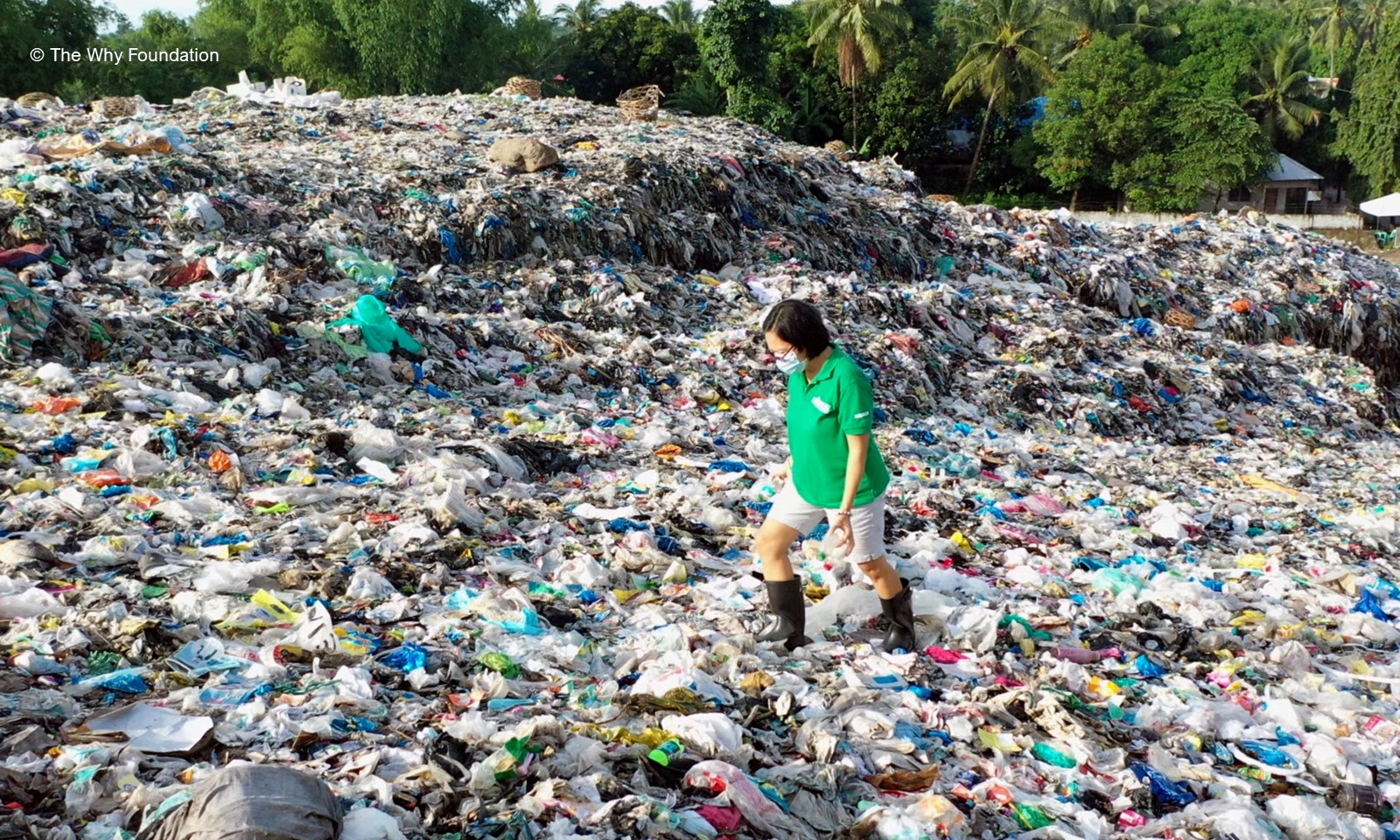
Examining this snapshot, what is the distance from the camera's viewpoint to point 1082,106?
2720 centimetres

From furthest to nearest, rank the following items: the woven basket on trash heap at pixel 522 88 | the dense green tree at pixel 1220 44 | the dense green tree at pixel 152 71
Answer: the dense green tree at pixel 1220 44 → the dense green tree at pixel 152 71 → the woven basket on trash heap at pixel 522 88

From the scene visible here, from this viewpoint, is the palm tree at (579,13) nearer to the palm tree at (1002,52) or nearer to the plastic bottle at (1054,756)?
the palm tree at (1002,52)

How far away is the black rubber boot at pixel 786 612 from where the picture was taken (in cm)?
342

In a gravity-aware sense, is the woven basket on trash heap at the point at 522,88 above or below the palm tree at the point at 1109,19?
below

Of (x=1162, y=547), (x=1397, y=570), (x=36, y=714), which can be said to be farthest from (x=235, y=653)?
(x=1397, y=570)

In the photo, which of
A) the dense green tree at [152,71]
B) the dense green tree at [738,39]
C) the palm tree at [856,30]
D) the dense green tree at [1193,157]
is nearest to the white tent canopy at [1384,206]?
the dense green tree at [1193,157]

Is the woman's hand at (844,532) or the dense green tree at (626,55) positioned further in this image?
the dense green tree at (626,55)

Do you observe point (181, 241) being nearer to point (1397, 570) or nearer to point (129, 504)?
point (129, 504)

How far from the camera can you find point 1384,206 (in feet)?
74.9

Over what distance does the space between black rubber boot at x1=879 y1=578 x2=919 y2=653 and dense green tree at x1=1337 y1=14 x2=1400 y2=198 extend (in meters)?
28.1

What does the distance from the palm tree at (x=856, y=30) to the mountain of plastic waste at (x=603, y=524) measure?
1422 centimetres

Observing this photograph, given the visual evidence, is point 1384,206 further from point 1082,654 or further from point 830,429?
point 830,429

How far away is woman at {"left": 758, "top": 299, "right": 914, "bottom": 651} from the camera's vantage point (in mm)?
3117

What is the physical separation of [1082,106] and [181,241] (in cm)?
2485
